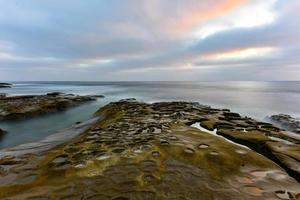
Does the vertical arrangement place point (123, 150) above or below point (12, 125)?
above

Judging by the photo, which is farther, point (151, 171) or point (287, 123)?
point (287, 123)

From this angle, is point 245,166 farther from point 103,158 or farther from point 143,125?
point 143,125

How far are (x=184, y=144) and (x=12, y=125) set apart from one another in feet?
78.1

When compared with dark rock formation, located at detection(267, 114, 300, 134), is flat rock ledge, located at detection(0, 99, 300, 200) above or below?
above

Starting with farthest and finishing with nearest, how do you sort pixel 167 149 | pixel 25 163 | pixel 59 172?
pixel 167 149, pixel 25 163, pixel 59 172

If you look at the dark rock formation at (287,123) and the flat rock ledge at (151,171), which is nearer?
the flat rock ledge at (151,171)

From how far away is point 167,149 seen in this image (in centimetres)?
1420

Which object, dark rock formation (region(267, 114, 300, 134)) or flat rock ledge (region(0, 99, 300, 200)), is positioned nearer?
flat rock ledge (region(0, 99, 300, 200))

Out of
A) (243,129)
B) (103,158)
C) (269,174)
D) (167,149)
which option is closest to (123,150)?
(103,158)

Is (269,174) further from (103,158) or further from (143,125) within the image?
(143,125)

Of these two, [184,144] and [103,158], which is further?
[184,144]

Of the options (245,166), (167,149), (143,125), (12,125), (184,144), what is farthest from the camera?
(12,125)

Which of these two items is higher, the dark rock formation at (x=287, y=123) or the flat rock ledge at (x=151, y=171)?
the flat rock ledge at (x=151, y=171)

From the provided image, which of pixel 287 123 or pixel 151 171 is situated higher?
pixel 151 171
